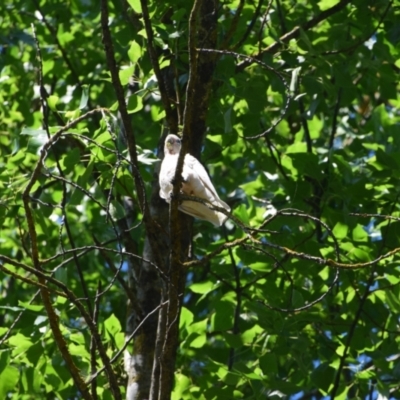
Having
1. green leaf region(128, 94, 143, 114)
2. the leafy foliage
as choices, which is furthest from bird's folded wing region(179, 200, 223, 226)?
green leaf region(128, 94, 143, 114)

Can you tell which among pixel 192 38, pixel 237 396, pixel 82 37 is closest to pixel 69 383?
pixel 237 396

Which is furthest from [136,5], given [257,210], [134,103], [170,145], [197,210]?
[257,210]

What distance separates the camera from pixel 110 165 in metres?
3.57

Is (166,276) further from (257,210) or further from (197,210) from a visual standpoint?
(257,210)

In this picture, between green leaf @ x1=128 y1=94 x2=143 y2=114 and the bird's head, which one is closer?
green leaf @ x1=128 y1=94 x2=143 y2=114

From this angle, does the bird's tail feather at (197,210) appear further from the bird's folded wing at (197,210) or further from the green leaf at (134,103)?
the green leaf at (134,103)

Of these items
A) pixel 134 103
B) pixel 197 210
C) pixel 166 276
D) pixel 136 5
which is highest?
pixel 136 5

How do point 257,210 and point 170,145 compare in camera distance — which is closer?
Answer: point 170,145

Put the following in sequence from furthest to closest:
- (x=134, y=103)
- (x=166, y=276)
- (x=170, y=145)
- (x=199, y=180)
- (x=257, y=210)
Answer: (x=257, y=210) → (x=170, y=145) → (x=199, y=180) → (x=134, y=103) → (x=166, y=276)

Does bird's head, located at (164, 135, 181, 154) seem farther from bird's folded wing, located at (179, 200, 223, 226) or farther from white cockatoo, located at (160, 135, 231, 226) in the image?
bird's folded wing, located at (179, 200, 223, 226)

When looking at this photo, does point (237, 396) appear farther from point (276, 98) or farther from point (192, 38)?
point (276, 98)

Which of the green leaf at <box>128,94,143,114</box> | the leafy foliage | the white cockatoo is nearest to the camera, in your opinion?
the green leaf at <box>128,94,143,114</box>

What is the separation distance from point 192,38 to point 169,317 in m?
1.00

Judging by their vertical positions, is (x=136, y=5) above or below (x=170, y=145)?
above
